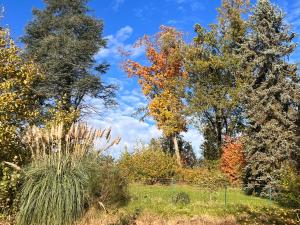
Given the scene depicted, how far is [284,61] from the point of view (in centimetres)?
2180

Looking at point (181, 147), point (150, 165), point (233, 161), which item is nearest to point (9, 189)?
point (150, 165)

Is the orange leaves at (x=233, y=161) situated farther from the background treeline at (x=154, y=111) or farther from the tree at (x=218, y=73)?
the tree at (x=218, y=73)

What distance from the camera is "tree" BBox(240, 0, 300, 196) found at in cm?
2056

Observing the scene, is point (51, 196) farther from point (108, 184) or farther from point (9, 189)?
point (108, 184)

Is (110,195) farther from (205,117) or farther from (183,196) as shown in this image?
(205,117)

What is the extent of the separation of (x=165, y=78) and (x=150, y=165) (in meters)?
9.43

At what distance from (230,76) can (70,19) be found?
1215 centimetres

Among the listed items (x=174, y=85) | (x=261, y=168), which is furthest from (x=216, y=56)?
(x=261, y=168)

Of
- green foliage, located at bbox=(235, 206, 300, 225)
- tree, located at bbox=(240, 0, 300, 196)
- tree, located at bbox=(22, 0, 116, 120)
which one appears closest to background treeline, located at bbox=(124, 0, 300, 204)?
tree, located at bbox=(240, 0, 300, 196)

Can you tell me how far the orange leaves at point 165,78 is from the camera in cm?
3219

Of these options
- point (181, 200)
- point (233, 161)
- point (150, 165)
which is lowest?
point (181, 200)

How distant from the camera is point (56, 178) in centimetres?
764

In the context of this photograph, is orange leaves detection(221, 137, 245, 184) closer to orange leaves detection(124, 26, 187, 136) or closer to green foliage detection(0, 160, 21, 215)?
orange leaves detection(124, 26, 187, 136)

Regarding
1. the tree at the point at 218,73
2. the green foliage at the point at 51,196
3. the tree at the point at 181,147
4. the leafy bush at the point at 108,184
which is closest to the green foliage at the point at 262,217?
the leafy bush at the point at 108,184
